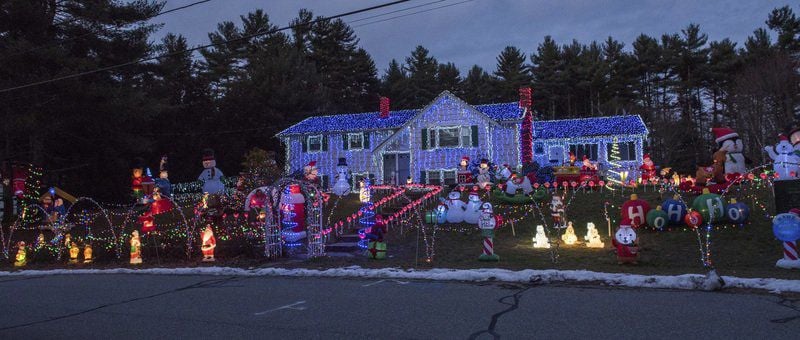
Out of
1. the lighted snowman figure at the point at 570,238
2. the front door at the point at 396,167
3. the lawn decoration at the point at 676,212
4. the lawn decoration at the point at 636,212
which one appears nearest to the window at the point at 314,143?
the front door at the point at 396,167

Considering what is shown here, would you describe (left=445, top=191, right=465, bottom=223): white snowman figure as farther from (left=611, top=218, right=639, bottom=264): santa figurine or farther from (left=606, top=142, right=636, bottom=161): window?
(left=606, top=142, right=636, bottom=161): window

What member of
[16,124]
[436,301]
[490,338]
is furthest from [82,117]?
[490,338]

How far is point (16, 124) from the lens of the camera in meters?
24.7

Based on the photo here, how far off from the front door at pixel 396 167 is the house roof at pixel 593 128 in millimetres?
8457

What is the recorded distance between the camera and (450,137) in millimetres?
33469

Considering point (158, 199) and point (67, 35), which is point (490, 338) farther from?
point (67, 35)

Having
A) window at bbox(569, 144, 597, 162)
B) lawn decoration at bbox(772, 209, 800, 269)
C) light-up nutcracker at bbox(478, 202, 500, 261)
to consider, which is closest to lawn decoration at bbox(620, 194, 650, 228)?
light-up nutcracker at bbox(478, 202, 500, 261)

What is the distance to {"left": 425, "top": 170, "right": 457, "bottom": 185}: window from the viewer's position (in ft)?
110

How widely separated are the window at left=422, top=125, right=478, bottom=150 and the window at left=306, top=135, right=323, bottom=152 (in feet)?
27.5

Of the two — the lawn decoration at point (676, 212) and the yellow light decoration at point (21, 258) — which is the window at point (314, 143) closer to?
the yellow light decoration at point (21, 258)

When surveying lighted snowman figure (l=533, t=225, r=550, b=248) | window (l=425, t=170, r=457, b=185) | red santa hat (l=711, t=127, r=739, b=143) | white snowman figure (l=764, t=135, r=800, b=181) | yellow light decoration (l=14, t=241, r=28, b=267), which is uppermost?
red santa hat (l=711, t=127, r=739, b=143)

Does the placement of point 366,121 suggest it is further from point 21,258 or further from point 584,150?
point 21,258

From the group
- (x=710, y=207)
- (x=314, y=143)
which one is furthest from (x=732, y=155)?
(x=314, y=143)

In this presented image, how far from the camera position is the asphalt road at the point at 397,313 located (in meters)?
6.56
